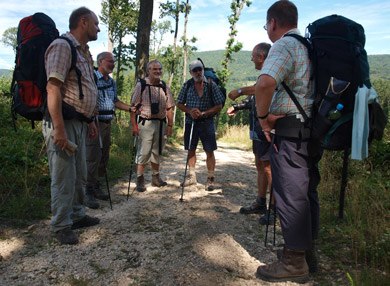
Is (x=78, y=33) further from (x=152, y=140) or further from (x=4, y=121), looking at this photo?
(x=4, y=121)

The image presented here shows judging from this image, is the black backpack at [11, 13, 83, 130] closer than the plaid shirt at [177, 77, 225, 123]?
Yes

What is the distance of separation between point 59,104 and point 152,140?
104 inches

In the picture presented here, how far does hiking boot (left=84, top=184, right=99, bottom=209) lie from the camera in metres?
4.36

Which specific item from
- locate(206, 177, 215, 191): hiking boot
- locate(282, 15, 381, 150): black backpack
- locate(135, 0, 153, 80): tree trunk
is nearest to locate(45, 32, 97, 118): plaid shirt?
locate(282, 15, 381, 150): black backpack

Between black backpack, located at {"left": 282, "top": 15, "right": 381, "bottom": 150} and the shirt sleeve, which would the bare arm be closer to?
the shirt sleeve

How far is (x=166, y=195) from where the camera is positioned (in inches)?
199

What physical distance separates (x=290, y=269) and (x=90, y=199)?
3259 mm

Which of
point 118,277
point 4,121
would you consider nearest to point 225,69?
point 4,121

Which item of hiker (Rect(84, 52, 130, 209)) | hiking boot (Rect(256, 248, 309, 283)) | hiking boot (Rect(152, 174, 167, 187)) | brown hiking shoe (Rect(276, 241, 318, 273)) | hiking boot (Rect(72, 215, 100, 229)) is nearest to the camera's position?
hiking boot (Rect(256, 248, 309, 283))

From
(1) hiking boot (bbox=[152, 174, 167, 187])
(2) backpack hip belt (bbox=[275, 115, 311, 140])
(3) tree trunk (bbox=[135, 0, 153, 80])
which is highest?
(3) tree trunk (bbox=[135, 0, 153, 80])

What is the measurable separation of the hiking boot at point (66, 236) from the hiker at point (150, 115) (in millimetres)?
2100

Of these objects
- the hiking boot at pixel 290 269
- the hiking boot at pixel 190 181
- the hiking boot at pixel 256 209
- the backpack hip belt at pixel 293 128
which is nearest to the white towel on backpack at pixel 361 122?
the backpack hip belt at pixel 293 128

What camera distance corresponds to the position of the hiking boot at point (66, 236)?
3.12 metres

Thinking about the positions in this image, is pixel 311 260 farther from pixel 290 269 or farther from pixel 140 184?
pixel 140 184
